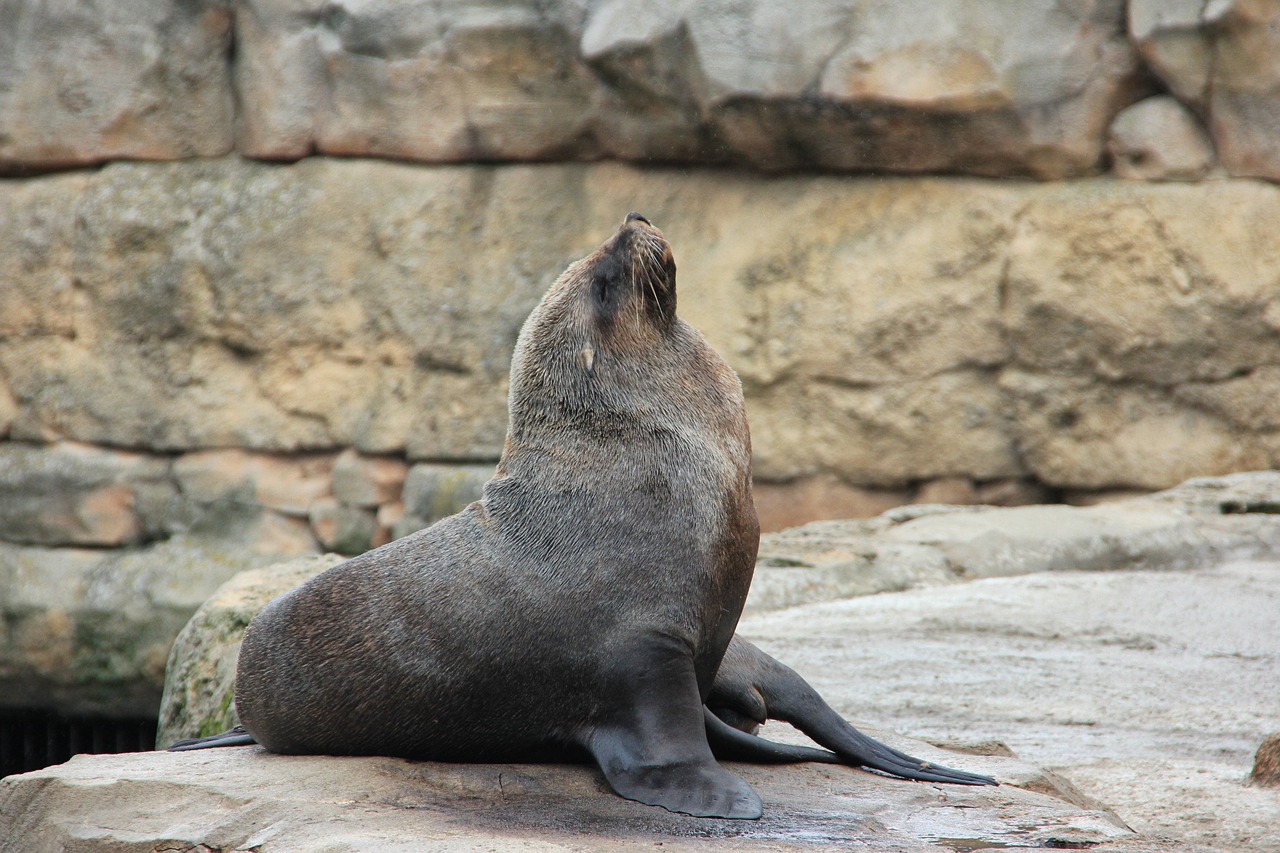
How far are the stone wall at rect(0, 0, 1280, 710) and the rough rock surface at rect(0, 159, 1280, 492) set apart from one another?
2 cm

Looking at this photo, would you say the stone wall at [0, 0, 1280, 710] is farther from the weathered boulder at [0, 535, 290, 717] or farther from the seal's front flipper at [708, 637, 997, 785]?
the seal's front flipper at [708, 637, 997, 785]

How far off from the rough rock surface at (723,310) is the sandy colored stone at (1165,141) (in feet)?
0.50

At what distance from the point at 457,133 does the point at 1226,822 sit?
7464 mm

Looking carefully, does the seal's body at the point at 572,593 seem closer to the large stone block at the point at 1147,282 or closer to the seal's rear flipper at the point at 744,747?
the seal's rear flipper at the point at 744,747

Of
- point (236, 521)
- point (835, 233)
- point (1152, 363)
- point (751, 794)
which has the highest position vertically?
point (835, 233)

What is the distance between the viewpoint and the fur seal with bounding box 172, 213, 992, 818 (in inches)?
130

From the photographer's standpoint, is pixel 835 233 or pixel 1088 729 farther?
pixel 835 233

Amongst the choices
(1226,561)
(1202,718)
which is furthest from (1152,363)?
(1202,718)

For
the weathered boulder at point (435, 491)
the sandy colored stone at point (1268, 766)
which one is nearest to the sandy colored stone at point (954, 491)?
the weathered boulder at point (435, 491)

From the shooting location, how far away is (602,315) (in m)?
3.79

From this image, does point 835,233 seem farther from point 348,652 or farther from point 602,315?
point 348,652

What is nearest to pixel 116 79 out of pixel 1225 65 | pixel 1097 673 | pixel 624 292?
pixel 1225 65

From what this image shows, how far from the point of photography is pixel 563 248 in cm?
999

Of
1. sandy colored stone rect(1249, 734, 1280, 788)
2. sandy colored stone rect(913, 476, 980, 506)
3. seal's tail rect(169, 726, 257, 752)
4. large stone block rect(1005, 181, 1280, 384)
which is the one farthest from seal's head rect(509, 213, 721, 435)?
sandy colored stone rect(913, 476, 980, 506)
